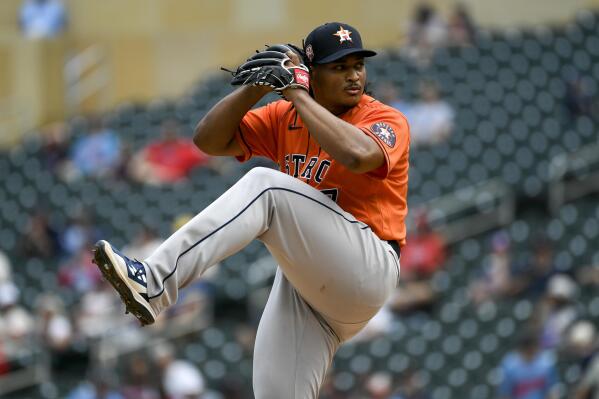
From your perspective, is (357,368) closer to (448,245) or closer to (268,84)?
(448,245)

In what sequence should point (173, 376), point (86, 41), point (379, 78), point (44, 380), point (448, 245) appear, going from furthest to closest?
1. point (86, 41)
2. point (379, 78)
3. point (448, 245)
4. point (44, 380)
5. point (173, 376)

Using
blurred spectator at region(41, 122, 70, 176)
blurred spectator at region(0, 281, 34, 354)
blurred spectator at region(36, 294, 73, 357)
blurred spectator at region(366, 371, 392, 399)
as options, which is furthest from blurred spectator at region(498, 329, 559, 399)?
blurred spectator at region(41, 122, 70, 176)

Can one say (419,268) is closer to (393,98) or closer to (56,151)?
(393,98)

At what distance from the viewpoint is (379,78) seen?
13.5m

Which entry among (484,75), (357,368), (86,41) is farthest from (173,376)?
(86,41)

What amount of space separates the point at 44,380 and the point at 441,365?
10.9 ft

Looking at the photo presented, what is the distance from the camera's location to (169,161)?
42.5 ft

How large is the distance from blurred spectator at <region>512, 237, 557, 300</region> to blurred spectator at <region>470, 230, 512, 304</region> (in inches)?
4.1

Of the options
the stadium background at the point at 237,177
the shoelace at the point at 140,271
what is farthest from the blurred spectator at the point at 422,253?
the shoelace at the point at 140,271

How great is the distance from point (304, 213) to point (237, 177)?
8.13 metres

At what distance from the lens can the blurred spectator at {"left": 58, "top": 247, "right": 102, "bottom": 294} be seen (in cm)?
1109

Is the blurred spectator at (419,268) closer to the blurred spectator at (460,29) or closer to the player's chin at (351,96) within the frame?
the blurred spectator at (460,29)

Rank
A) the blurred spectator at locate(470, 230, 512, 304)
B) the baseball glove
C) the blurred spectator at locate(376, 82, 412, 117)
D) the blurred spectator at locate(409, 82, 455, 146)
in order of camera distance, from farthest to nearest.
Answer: the blurred spectator at locate(409, 82, 455, 146) < the blurred spectator at locate(376, 82, 412, 117) < the blurred spectator at locate(470, 230, 512, 304) < the baseball glove

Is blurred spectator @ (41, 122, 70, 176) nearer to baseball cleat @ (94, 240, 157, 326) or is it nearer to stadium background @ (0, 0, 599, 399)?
stadium background @ (0, 0, 599, 399)
